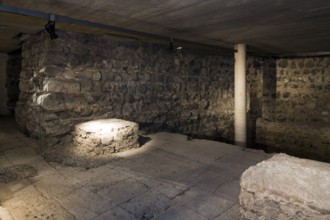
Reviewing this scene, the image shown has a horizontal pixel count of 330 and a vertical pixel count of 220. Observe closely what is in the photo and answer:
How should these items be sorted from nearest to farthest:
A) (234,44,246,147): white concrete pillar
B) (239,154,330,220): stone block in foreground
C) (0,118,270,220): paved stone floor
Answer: (239,154,330,220): stone block in foreground, (0,118,270,220): paved stone floor, (234,44,246,147): white concrete pillar

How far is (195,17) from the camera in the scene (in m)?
3.25

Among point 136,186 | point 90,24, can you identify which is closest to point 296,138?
point 136,186

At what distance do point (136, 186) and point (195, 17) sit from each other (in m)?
2.26

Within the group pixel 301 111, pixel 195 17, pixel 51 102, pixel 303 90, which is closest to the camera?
pixel 195 17

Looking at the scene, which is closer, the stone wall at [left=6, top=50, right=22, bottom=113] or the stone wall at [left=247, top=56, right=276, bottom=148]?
the stone wall at [left=6, top=50, right=22, bottom=113]

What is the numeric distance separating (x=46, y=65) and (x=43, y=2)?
1330mm

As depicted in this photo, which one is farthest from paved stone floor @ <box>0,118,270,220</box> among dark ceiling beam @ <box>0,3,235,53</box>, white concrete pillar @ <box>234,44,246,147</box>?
dark ceiling beam @ <box>0,3,235,53</box>

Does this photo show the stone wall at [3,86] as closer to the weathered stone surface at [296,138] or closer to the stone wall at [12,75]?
the stone wall at [12,75]

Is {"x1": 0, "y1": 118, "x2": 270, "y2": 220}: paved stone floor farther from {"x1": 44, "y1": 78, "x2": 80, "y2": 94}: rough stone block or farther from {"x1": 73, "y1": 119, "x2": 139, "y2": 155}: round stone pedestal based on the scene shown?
{"x1": 44, "y1": 78, "x2": 80, "y2": 94}: rough stone block

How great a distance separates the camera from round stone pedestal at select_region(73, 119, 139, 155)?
3.65 metres

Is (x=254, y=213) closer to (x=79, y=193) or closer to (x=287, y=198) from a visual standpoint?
(x=287, y=198)

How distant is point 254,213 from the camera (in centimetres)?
178

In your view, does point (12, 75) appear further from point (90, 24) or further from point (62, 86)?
point (90, 24)

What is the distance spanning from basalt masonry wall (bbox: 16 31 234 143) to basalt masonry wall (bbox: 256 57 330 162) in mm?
2007
